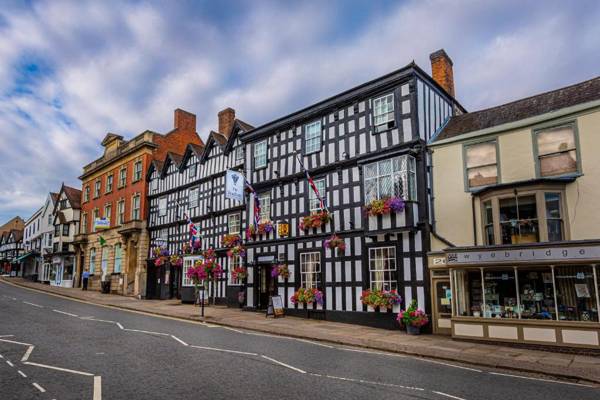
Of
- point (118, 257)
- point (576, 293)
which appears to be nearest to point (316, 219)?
point (576, 293)

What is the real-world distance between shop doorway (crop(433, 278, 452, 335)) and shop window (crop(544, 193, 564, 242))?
356cm

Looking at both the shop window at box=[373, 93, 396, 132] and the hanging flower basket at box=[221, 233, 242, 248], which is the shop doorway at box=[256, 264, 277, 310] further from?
the shop window at box=[373, 93, 396, 132]

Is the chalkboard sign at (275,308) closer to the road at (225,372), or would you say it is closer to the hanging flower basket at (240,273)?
the hanging flower basket at (240,273)

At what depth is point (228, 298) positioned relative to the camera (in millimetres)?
23125

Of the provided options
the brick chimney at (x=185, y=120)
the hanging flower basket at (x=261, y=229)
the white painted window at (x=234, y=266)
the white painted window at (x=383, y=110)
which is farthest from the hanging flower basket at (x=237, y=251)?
the brick chimney at (x=185, y=120)

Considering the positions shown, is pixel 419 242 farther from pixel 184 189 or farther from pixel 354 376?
pixel 184 189

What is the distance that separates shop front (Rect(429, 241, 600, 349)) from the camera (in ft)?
37.7

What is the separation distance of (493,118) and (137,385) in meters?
14.7

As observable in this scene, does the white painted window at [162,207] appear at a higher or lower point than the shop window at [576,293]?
higher

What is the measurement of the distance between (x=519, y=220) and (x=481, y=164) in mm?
2509

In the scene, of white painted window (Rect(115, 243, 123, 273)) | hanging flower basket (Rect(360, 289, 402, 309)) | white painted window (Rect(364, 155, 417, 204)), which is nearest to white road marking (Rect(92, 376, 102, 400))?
hanging flower basket (Rect(360, 289, 402, 309))

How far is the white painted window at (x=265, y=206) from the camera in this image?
841 inches

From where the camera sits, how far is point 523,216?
13516mm

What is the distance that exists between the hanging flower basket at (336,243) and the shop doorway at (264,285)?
14.9 feet
